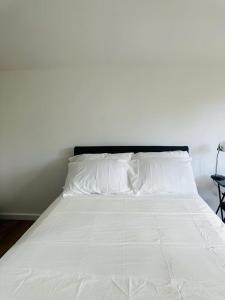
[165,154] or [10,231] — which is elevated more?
[165,154]

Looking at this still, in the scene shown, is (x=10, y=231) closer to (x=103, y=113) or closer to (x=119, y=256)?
(x=103, y=113)

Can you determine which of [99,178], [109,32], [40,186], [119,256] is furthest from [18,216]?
[109,32]

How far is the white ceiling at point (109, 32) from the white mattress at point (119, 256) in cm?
169

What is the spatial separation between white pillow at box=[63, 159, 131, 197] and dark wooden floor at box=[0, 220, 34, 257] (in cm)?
94

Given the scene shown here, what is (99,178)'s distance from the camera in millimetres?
2303

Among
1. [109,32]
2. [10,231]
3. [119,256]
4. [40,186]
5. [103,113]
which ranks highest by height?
[109,32]

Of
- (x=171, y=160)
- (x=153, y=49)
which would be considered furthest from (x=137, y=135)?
(x=153, y=49)

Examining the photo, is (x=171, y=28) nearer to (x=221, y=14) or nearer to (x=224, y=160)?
(x=221, y=14)

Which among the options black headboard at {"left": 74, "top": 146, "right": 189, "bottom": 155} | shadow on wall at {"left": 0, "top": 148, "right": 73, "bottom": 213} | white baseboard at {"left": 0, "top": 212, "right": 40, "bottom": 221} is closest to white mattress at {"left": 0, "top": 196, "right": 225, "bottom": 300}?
black headboard at {"left": 74, "top": 146, "right": 189, "bottom": 155}

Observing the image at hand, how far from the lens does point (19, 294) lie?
952mm

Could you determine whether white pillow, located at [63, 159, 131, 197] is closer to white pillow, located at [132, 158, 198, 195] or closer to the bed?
white pillow, located at [132, 158, 198, 195]

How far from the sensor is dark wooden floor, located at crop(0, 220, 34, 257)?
2.46m

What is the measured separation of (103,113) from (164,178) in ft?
3.69

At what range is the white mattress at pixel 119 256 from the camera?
97cm
